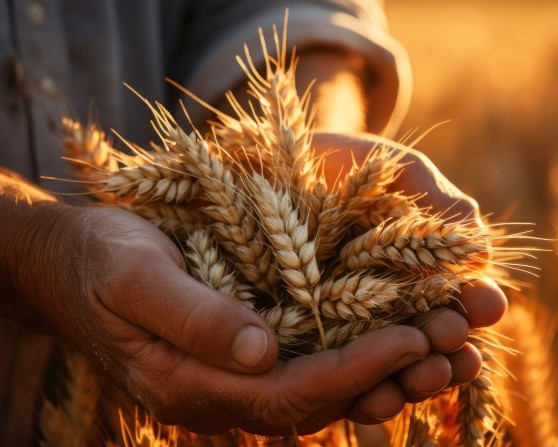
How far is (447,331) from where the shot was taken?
111cm

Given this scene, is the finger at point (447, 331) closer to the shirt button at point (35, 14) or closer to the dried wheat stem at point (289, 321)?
the dried wheat stem at point (289, 321)

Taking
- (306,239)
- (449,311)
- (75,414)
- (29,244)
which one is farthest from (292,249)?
(75,414)

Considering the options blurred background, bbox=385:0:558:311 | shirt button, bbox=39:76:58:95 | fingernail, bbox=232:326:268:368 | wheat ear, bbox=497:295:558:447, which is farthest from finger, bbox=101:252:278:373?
blurred background, bbox=385:0:558:311

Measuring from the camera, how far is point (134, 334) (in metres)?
1.18

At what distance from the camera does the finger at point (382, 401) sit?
114 cm

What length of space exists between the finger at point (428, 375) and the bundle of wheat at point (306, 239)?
0.08 meters

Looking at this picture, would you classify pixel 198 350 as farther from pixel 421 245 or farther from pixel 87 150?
pixel 87 150

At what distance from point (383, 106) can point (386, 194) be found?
3.32 feet

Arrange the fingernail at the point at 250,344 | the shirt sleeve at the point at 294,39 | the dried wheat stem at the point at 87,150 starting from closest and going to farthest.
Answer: the fingernail at the point at 250,344 < the dried wheat stem at the point at 87,150 < the shirt sleeve at the point at 294,39

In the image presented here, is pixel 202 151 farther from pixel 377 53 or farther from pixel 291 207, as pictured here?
pixel 377 53

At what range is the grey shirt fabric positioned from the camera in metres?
1.86

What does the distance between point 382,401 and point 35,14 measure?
1.32m

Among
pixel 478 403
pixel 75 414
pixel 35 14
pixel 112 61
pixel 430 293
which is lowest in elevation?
pixel 75 414

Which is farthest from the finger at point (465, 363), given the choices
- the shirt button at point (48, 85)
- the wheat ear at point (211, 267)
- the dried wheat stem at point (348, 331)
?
the shirt button at point (48, 85)
